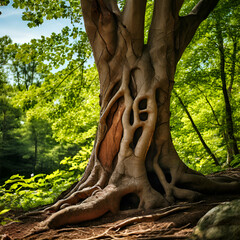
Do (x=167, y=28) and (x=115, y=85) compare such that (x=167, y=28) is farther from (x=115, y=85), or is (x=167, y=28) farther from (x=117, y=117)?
(x=117, y=117)

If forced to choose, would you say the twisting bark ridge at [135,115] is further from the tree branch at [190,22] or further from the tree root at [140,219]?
the tree root at [140,219]

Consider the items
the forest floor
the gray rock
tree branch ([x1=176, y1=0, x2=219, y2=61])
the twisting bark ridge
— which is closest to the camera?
the gray rock

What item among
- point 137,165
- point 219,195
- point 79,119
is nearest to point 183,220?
point 137,165

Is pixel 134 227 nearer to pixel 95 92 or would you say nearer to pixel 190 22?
pixel 190 22

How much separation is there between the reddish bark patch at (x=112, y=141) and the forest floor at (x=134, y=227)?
109 centimetres

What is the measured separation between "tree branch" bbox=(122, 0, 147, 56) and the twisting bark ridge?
0.06 ft

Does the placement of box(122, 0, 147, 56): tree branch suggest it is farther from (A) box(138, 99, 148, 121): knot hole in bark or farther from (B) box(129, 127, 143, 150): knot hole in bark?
(B) box(129, 127, 143, 150): knot hole in bark

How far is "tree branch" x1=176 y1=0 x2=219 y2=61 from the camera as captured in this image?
5.05m

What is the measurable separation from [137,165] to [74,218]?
1.34 meters

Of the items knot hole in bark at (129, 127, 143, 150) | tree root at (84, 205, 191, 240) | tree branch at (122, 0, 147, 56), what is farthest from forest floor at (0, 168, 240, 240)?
tree branch at (122, 0, 147, 56)

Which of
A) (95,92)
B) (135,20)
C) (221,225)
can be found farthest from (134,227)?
(95,92)

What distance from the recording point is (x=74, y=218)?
329 centimetres

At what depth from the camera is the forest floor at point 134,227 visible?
262 cm

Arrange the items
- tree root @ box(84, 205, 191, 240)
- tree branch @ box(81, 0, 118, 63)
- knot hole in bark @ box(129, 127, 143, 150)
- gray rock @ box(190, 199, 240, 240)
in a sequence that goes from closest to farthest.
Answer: gray rock @ box(190, 199, 240, 240), tree root @ box(84, 205, 191, 240), knot hole in bark @ box(129, 127, 143, 150), tree branch @ box(81, 0, 118, 63)
